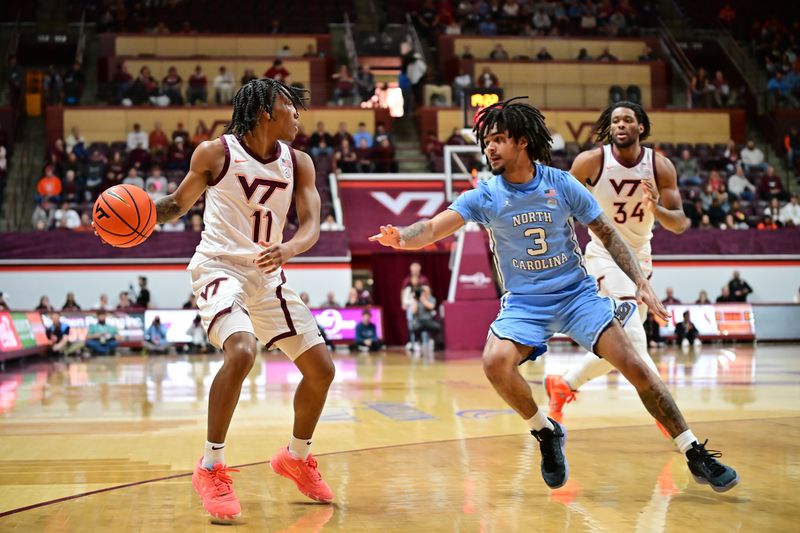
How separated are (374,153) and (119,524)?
67.5ft

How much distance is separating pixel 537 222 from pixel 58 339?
15111 millimetres

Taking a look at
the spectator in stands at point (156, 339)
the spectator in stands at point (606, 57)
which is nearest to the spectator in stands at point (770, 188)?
the spectator in stands at point (606, 57)

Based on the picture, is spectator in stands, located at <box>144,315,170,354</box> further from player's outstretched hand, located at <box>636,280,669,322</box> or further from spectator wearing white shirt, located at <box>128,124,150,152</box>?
player's outstretched hand, located at <box>636,280,669,322</box>

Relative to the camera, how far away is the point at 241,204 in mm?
5438

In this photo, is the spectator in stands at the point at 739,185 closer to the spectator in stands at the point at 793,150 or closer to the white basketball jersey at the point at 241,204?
the spectator in stands at the point at 793,150

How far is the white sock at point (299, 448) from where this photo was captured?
17.9 ft

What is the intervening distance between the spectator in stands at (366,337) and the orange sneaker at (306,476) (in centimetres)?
1418

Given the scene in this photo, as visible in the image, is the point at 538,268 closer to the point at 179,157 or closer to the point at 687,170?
the point at 179,157

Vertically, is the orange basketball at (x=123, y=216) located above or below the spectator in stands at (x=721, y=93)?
below

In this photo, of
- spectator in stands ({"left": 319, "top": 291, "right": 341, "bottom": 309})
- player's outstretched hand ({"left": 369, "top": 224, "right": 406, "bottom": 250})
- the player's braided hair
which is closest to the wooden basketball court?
player's outstretched hand ({"left": 369, "top": 224, "right": 406, "bottom": 250})

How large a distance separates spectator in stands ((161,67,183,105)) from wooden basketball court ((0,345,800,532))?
15.1m

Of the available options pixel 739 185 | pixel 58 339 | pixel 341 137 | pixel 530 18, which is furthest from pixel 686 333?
pixel 530 18

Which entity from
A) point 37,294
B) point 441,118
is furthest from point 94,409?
point 441,118

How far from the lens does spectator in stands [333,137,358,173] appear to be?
79.4 feet
